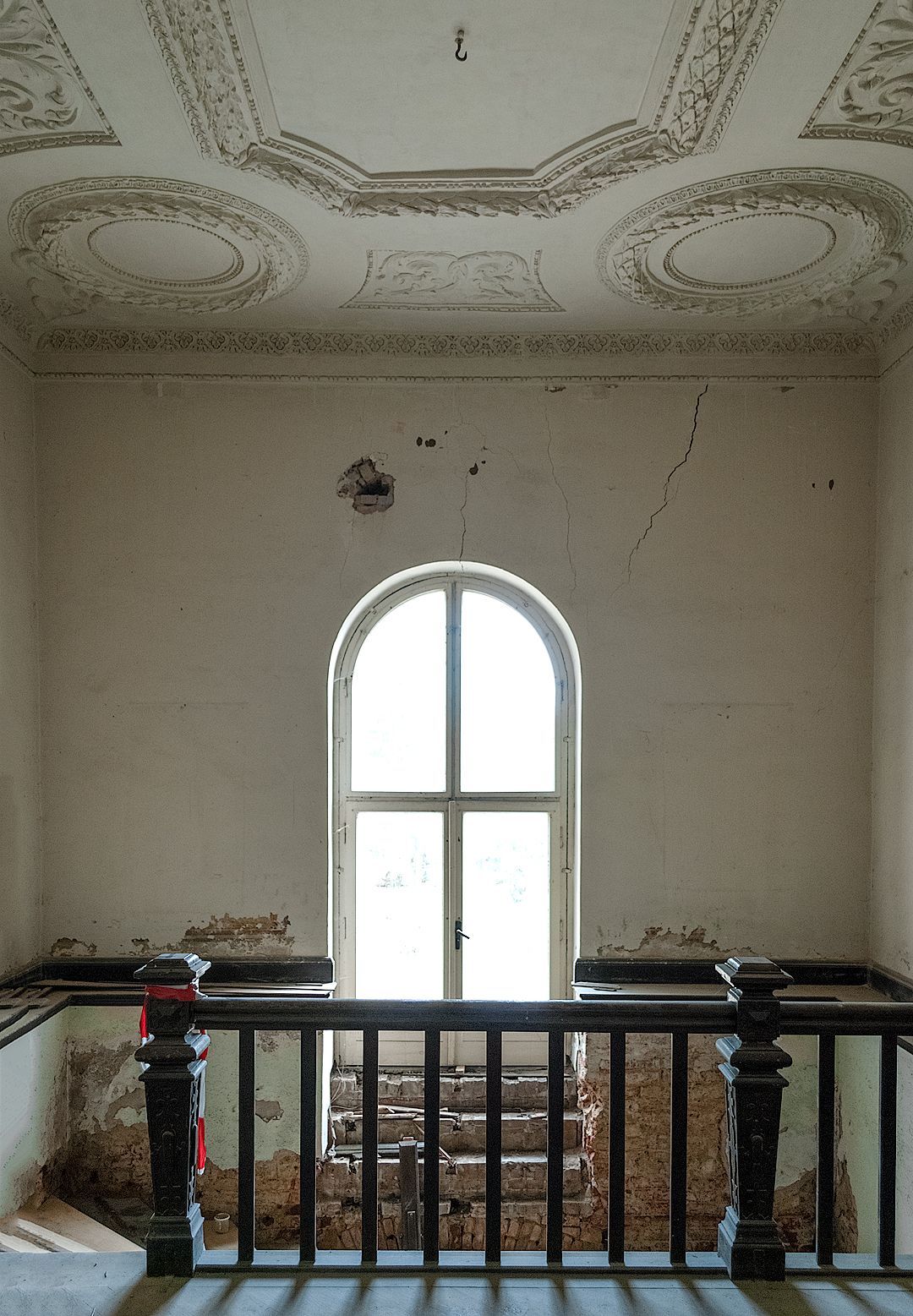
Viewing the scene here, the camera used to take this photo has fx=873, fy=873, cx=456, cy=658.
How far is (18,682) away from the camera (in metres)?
4.09

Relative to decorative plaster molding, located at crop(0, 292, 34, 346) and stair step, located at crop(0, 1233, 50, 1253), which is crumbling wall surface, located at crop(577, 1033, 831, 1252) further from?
decorative plaster molding, located at crop(0, 292, 34, 346)

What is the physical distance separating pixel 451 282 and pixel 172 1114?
3.24 metres

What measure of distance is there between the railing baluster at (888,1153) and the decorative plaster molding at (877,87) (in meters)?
2.62

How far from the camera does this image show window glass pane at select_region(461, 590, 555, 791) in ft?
14.9

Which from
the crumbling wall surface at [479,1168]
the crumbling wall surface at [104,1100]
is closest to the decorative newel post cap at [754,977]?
the crumbling wall surface at [479,1168]

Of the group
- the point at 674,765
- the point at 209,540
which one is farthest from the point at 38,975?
the point at 674,765

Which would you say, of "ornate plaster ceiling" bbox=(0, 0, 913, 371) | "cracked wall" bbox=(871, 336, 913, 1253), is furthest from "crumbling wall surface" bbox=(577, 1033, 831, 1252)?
"ornate plaster ceiling" bbox=(0, 0, 913, 371)

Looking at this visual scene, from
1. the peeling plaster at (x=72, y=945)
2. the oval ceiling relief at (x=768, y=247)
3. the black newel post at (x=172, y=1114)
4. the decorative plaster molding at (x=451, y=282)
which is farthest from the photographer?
the peeling plaster at (x=72, y=945)

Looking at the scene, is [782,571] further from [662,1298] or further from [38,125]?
[38,125]

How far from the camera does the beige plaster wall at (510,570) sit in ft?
13.9

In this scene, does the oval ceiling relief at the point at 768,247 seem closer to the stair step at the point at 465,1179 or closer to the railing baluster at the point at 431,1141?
the railing baluster at the point at 431,1141

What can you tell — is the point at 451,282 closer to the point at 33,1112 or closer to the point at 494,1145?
the point at 494,1145

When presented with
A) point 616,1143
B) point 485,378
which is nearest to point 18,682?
point 485,378

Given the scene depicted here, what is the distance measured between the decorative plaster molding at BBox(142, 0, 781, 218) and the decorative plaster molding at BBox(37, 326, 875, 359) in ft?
3.44
